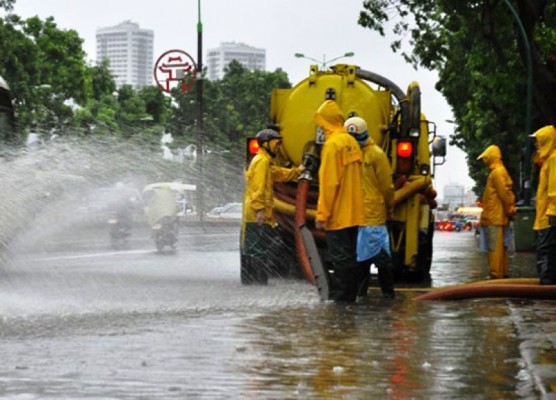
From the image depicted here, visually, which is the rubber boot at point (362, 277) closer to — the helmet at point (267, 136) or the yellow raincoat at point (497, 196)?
the helmet at point (267, 136)

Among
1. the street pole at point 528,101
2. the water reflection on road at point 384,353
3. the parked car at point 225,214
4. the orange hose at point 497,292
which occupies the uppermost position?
the street pole at point 528,101

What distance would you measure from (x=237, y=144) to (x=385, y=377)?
90.2m

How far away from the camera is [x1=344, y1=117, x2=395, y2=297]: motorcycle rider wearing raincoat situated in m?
13.2

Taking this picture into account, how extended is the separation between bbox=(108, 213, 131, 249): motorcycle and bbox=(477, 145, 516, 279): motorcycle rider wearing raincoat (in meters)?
11.4

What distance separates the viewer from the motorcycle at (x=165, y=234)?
90.4ft

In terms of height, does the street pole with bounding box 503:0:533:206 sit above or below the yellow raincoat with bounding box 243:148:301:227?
above

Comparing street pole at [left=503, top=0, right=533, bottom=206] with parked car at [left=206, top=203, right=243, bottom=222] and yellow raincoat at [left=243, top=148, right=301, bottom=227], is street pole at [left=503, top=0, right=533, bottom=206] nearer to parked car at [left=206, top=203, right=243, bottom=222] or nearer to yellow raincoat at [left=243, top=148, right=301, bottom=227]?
yellow raincoat at [left=243, top=148, right=301, bottom=227]

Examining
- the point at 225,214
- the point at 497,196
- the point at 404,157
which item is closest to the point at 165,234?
the point at 497,196

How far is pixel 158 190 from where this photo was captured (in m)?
28.7

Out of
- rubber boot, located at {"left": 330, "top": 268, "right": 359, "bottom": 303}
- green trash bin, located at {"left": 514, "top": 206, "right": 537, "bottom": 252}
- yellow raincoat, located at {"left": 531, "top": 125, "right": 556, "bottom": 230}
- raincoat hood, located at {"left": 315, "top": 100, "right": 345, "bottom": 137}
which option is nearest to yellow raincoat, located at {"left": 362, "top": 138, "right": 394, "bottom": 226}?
raincoat hood, located at {"left": 315, "top": 100, "right": 345, "bottom": 137}

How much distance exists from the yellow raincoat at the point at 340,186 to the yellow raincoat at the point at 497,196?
19.2ft

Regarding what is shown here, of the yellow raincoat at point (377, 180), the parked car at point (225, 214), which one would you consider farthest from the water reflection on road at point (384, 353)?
the parked car at point (225, 214)

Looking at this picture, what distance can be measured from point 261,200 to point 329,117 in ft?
9.49

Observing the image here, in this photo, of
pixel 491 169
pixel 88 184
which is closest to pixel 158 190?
pixel 88 184
